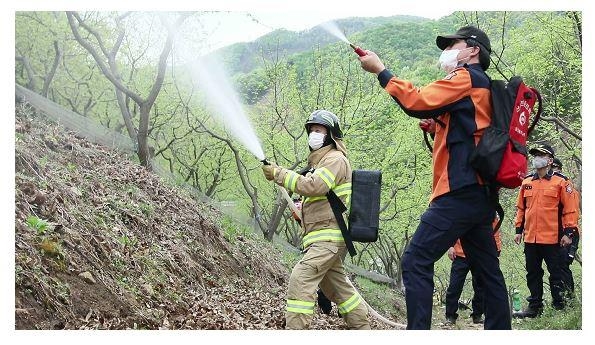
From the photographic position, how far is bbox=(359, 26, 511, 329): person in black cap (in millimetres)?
4473

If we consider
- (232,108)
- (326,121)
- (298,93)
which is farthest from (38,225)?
(298,93)

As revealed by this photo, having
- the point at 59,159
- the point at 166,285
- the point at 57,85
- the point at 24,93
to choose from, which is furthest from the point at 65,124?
the point at 57,85

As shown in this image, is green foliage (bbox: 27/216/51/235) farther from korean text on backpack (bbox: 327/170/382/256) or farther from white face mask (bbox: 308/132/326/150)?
korean text on backpack (bbox: 327/170/382/256)

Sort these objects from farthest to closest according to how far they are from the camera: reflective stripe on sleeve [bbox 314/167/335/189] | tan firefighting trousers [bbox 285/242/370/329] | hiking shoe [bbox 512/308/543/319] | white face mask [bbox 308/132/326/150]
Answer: hiking shoe [bbox 512/308/543/319] < white face mask [bbox 308/132/326/150] < reflective stripe on sleeve [bbox 314/167/335/189] < tan firefighting trousers [bbox 285/242/370/329]

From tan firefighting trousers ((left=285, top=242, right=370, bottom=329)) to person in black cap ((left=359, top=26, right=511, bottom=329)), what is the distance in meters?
1.40

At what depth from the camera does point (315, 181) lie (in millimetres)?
5844

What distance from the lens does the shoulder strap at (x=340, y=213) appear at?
235 inches

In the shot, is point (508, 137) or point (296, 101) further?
point (296, 101)

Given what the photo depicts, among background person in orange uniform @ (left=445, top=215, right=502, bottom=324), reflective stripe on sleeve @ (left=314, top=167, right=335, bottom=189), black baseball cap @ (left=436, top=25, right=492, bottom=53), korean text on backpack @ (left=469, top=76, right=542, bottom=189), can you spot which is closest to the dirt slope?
background person in orange uniform @ (left=445, top=215, right=502, bottom=324)

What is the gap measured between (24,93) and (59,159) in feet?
8.21

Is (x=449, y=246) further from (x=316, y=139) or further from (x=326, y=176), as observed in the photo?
(x=316, y=139)

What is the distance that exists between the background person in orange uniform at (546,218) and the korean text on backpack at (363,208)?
3459mm

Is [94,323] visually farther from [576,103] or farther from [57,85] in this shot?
[57,85]

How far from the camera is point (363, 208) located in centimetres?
596
